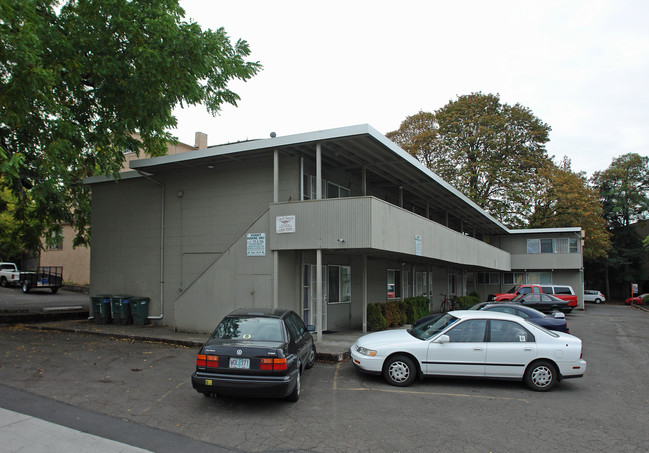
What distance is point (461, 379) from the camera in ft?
30.2

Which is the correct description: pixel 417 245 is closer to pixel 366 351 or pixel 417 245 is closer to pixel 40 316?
pixel 366 351

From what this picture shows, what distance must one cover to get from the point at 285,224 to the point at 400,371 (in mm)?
5680

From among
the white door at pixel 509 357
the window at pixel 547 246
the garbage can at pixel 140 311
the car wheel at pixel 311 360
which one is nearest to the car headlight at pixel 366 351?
the car wheel at pixel 311 360

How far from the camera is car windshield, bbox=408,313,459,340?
8.90 metres

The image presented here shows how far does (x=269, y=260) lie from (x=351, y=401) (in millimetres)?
6393

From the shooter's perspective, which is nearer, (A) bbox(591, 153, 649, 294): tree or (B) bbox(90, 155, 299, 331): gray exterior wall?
(B) bbox(90, 155, 299, 331): gray exterior wall

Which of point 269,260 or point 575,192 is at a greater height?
point 575,192

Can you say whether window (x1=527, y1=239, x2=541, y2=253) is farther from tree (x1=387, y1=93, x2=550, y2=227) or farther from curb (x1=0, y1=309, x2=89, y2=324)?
curb (x1=0, y1=309, x2=89, y2=324)

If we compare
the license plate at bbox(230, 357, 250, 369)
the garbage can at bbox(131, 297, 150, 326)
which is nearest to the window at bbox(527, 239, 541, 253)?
the garbage can at bbox(131, 297, 150, 326)

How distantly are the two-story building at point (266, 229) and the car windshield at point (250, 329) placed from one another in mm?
4365

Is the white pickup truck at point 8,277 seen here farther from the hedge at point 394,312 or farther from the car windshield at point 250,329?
the car windshield at point 250,329

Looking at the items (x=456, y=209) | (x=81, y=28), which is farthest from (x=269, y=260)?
(x=456, y=209)

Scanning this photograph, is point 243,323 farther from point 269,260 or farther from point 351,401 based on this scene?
point 269,260

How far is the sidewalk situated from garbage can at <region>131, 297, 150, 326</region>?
0.22 meters
